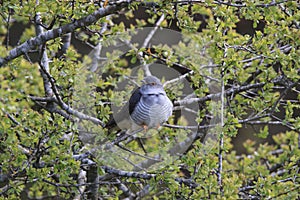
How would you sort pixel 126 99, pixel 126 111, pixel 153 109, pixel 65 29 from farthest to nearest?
pixel 126 99 → pixel 126 111 → pixel 153 109 → pixel 65 29

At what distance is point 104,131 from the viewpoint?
299 cm

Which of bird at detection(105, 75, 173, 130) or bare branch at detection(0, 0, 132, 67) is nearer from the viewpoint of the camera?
bare branch at detection(0, 0, 132, 67)

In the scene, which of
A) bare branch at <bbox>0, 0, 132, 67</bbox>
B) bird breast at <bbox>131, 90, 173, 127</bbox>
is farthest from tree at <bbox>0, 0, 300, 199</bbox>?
bird breast at <bbox>131, 90, 173, 127</bbox>

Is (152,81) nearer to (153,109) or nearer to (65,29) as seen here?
(153,109)

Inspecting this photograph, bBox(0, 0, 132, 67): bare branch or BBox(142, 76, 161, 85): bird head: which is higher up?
BBox(0, 0, 132, 67): bare branch

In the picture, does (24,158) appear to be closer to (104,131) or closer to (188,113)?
(104,131)

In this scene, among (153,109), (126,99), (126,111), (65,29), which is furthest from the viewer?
(126,99)

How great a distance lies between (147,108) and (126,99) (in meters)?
0.30

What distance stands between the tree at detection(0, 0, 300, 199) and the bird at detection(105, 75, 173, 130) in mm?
76

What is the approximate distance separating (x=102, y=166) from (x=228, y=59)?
93cm

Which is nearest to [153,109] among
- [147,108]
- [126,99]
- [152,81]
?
[147,108]

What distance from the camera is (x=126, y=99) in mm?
3354

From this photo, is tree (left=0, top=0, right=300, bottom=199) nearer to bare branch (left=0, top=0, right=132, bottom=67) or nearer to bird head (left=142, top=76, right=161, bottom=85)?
bare branch (left=0, top=0, right=132, bottom=67)

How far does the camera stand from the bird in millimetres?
2998
